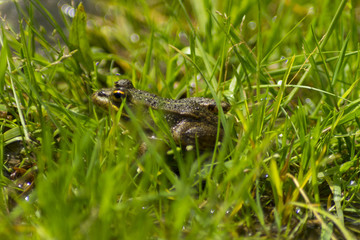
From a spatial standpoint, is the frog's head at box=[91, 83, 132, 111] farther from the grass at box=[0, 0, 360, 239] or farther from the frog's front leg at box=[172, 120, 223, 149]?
the frog's front leg at box=[172, 120, 223, 149]

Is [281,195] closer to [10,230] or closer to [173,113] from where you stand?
[173,113]

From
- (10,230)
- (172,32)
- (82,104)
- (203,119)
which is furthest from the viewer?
(172,32)

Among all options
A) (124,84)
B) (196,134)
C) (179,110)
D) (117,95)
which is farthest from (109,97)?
(196,134)

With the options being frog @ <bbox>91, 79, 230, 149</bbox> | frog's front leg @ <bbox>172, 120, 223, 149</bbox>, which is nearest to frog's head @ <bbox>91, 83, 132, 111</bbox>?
frog @ <bbox>91, 79, 230, 149</bbox>

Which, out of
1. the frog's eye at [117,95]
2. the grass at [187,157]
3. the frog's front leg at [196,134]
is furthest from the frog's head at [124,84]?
the frog's front leg at [196,134]

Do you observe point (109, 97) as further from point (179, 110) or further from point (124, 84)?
point (179, 110)

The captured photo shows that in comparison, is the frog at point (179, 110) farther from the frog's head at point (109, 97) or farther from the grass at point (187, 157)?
the grass at point (187, 157)

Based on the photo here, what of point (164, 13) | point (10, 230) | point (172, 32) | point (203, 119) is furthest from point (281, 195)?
point (164, 13)
